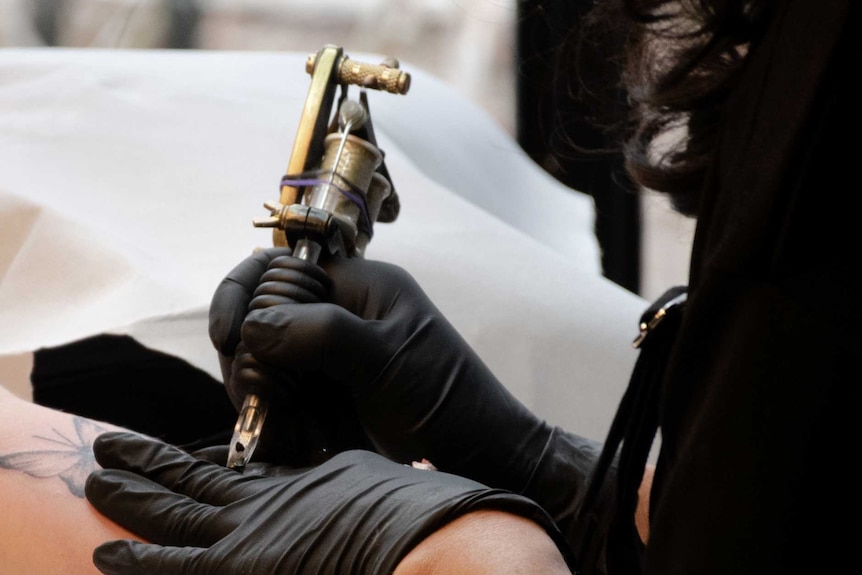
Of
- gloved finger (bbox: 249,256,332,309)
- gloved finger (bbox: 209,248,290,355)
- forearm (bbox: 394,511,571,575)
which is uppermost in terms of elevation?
gloved finger (bbox: 249,256,332,309)

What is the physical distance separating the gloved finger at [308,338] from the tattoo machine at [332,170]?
0.23 ft

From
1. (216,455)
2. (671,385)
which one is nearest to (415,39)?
(216,455)

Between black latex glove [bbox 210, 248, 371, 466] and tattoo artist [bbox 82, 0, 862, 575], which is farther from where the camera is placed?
black latex glove [bbox 210, 248, 371, 466]

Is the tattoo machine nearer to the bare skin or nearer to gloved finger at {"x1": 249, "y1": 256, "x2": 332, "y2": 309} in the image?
gloved finger at {"x1": 249, "y1": 256, "x2": 332, "y2": 309}

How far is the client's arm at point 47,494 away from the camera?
72 centimetres

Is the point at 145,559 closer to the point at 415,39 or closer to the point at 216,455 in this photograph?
the point at 216,455

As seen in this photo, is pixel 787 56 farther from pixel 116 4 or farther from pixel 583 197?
pixel 116 4

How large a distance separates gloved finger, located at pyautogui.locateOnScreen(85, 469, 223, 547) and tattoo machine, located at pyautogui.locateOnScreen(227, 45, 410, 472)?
211mm

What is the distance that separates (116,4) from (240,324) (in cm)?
142

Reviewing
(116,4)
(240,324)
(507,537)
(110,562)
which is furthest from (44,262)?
(116,4)

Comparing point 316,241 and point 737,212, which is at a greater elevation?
point 737,212

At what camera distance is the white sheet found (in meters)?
1.07

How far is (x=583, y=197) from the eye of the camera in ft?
6.27

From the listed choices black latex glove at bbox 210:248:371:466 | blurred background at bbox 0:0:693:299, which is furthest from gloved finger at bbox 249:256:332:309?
blurred background at bbox 0:0:693:299
